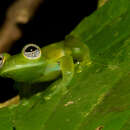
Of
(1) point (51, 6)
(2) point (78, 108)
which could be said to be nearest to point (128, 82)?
(2) point (78, 108)

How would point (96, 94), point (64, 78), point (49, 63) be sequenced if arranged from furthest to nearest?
point (49, 63), point (64, 78), point (96, 94)

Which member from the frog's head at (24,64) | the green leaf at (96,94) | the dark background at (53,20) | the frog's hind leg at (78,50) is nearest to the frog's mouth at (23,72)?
the frog's head at (24,64)

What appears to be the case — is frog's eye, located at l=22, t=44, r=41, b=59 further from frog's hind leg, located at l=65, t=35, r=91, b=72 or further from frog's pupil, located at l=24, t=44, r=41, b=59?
frog's hind leg, located at l=65, t=35, r=91, b=72

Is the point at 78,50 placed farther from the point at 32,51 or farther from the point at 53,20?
the point at 53,20

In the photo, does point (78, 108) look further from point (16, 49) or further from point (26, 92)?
point (16, 49)

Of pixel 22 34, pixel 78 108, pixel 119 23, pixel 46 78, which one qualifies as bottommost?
pixel 78 108

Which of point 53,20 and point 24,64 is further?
point 53,20

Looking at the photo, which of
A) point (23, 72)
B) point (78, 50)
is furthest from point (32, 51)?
point (78, 50)
